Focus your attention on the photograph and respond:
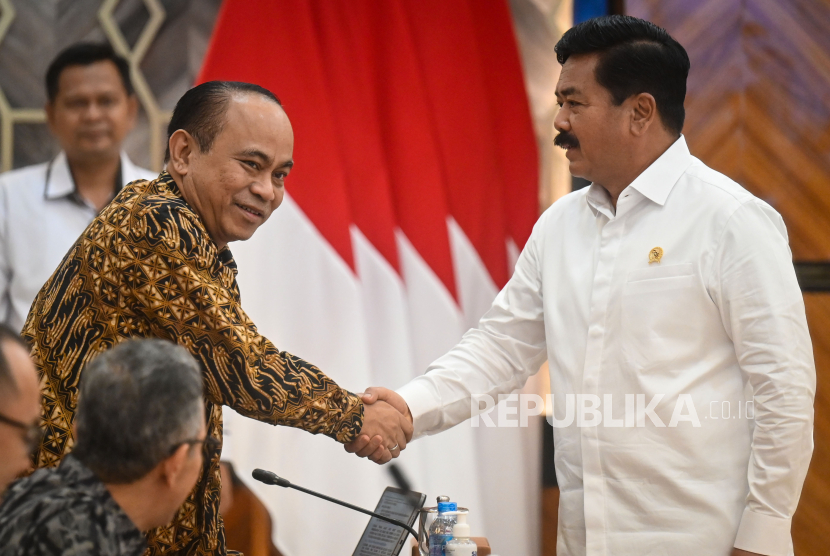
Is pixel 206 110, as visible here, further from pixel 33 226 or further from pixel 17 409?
pixel 33 226

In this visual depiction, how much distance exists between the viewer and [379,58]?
136 inches

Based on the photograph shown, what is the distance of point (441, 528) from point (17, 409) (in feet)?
2.98

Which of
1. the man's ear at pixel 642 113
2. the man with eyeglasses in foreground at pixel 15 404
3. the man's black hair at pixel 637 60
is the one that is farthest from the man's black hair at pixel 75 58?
the man with eyeglasses in foreground at pixel 15 404

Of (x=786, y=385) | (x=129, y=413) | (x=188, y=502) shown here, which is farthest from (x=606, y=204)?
(x=129, y=413)

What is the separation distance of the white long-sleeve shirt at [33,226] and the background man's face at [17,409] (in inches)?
76.9

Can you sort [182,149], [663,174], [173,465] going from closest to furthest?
[173,465], [182,149], [663,174]

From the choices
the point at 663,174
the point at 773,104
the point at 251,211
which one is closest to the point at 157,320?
the point at 251,211

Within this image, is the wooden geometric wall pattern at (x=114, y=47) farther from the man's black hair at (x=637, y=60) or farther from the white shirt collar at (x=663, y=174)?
the white shirt collar at (x=663, y=174)

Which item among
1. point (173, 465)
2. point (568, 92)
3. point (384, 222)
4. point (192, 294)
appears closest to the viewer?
point (173, 465)

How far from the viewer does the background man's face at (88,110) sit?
123 inches

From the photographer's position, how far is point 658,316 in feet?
6.53

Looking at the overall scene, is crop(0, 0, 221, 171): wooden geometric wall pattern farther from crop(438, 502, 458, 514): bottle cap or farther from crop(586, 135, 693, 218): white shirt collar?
crop(438, 502, 458, 514): bottle cap

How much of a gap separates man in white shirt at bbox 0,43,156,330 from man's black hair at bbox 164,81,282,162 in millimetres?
1433

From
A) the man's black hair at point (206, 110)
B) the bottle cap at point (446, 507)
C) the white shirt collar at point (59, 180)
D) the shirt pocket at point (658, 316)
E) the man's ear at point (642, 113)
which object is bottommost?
the bottle cap at point (446, 507)
